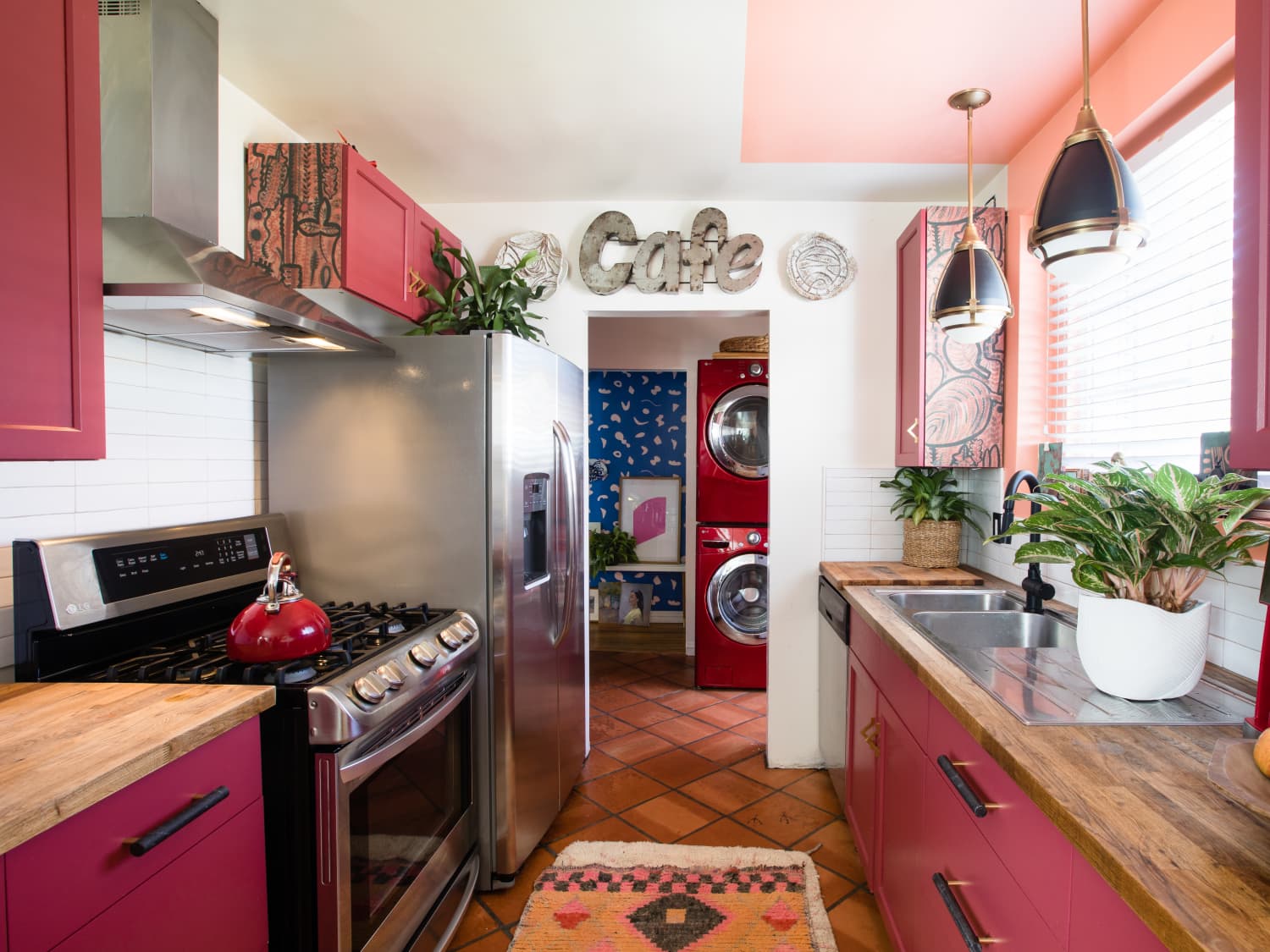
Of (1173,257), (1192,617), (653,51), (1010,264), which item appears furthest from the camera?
(1010,264)

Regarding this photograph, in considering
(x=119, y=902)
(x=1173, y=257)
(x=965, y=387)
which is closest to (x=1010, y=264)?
(x=965, y=387)

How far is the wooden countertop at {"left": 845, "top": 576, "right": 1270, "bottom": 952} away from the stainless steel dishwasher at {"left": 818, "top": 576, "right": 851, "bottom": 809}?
46.4 inches

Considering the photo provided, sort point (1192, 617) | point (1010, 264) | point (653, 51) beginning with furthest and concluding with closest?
point (1010, 264) < point (653, 51) < point (1192, 617)

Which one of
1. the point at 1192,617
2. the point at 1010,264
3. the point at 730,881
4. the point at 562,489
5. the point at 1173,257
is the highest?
the point at 1010,264

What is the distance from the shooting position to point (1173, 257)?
1.67m

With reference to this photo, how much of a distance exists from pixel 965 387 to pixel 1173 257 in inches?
33.3

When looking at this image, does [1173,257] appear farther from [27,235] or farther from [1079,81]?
[27,235]

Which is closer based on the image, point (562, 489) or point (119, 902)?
point (119, 902)

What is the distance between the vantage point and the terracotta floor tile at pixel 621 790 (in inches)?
104

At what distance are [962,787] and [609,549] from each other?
3.88 m

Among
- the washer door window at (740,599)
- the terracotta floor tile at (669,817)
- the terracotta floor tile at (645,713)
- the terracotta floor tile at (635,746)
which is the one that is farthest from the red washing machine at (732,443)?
the terracotta floor tile at (669,817)

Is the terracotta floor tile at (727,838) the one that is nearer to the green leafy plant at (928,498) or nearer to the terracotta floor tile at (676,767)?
the terracotta floor tile at (676,767)

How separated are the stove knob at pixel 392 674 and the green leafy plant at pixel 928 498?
79.0 inches

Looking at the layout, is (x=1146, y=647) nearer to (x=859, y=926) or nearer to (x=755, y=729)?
(x=859, y=926)
